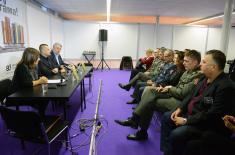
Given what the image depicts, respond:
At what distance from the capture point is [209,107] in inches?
74.4

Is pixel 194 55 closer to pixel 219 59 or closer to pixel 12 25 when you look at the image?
pixel 219 59

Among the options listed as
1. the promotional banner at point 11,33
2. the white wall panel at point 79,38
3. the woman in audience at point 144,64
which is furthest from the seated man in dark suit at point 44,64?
the white wall panel at point 79,38

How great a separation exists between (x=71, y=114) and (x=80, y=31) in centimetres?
668

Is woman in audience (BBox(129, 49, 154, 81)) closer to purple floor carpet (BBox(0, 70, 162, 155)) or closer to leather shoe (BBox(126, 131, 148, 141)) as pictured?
purple floor carpet (BBox(0, 70, 162, 155))

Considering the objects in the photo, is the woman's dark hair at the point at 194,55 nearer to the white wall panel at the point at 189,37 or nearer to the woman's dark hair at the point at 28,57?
the woman's dark hair at the point at 28,57

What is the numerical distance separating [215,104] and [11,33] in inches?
165

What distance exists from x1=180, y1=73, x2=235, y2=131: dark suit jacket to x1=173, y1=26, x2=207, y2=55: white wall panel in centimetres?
865

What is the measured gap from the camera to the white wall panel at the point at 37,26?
211 inches

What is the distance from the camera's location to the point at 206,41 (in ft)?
33.6

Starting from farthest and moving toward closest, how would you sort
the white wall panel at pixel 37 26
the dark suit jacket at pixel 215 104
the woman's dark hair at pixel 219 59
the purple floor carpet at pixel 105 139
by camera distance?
1. the white wall panel at pixel 37 26
2. the purple floor carpet at pixel 105 139
3. the woman's dark hair at pixel 219 59
4. the dark suit jacket at pixel 215 104

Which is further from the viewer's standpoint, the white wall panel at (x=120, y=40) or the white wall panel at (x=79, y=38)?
the white wall panel at (x=120, y=40)

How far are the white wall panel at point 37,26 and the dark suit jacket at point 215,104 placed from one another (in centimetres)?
495

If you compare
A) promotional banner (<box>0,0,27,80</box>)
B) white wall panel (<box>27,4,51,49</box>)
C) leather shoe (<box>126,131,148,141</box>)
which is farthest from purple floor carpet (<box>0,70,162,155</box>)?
white wall panel (<box>27,4,51,49</box>)

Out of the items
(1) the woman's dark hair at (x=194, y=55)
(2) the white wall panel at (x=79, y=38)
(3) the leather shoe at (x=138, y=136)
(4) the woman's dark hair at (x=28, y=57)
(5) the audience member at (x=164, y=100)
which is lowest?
(3) the leather shoe at (x=138, y=136)
